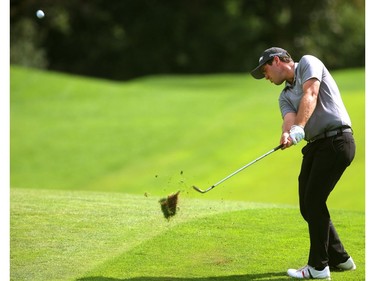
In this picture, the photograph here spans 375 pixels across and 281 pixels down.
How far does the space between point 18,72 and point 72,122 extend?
4.37 m

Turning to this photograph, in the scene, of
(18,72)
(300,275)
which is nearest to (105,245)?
(300,275)

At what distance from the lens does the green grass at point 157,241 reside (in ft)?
19.2

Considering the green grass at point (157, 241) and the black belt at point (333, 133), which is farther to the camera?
the green grass at point (157, 241)

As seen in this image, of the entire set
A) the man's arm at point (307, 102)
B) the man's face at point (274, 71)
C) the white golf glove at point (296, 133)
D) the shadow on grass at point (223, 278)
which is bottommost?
the shadow on grass at point (223, 278)

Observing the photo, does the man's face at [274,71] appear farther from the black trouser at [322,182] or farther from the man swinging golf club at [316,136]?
the black trouser at [322,182]

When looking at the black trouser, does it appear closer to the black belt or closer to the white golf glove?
the black belt

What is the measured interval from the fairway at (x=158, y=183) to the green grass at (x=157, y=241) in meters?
0.01

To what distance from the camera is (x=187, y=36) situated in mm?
33188

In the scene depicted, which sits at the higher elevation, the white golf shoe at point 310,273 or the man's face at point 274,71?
the man's face at point 274,71

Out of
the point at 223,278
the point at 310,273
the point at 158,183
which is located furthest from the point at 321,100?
the point at 158,183

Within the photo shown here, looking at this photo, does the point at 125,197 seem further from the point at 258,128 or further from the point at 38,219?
the point at 258,128

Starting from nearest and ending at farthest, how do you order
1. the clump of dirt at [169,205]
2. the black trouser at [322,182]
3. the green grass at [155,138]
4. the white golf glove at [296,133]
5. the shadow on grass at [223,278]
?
the white golf glove at [296,133], the black trouser at [322,182], the shadow on grass at [223,278], the clump of dirt at [169,205], the green grass at [155,138]

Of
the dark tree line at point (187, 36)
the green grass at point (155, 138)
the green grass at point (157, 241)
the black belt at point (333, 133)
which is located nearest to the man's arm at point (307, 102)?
the black belt at point (333, 133)

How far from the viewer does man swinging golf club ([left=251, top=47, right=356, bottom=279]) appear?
5.51m
